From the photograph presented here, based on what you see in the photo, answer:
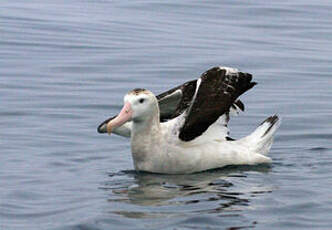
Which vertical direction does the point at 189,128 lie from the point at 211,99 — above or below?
below

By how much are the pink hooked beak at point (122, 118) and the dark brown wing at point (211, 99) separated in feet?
2.14

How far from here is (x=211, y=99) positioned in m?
13.7

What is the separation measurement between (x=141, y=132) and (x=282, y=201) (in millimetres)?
2232

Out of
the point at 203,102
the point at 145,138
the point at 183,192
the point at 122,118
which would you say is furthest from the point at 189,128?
the point at 183,192

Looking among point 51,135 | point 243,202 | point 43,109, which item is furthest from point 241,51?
point 243,202

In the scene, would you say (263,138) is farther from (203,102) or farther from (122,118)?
(122,118)

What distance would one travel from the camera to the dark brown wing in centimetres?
1359

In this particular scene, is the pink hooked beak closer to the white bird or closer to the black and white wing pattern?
the white bird

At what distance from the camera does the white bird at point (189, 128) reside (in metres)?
13.6

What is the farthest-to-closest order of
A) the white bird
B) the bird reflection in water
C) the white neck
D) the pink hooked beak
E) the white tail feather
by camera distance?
the white tail feather, the white neck, the white bird, the pink hooked beak, the bird reflection in water

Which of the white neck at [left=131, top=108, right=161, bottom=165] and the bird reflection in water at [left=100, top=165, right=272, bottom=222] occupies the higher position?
the white neck at [left=131, top=108, right=161, bottom=165]

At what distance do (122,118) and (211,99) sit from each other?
103 centimetres

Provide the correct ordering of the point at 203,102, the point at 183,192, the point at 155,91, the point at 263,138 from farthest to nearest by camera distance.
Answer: the point at 155,91
the point at 263,138
the point at 203,102
the point at 183,192

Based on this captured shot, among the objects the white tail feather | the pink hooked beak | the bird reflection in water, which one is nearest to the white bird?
the pink hooked beak
